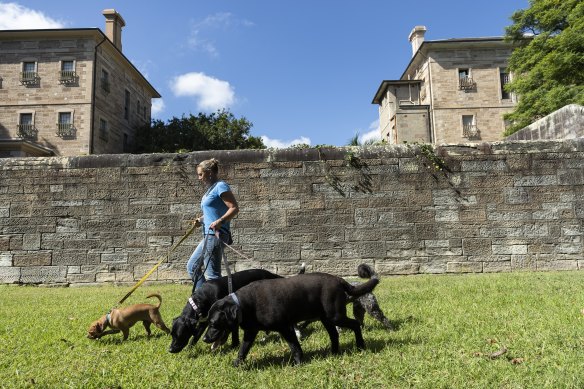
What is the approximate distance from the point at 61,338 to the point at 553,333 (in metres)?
4.53

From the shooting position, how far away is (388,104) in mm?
34031

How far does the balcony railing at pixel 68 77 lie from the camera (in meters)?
29.8

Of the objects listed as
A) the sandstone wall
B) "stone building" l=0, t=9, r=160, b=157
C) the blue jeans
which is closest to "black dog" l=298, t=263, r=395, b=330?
the blue jeans

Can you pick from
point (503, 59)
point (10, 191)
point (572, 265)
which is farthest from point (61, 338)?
point (503, 59)

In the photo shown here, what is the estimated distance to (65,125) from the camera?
97.0 feet

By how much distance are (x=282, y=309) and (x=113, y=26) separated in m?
35.5

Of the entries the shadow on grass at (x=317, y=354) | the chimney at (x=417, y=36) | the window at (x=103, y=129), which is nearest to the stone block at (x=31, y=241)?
the shadow on grass at (x=317, y=354)

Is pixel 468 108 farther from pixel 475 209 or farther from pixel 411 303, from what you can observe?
pixel 411 303

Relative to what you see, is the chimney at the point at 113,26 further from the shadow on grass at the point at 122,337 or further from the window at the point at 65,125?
the shadow on grass at the point at 122,337

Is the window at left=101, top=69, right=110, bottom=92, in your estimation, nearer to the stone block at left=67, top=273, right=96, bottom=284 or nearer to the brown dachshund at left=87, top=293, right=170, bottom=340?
the stone block at left=67, top=273, right=96, bottom=284

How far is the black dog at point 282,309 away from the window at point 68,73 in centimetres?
3133

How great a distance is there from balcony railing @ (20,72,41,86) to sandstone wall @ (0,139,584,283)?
2596cm

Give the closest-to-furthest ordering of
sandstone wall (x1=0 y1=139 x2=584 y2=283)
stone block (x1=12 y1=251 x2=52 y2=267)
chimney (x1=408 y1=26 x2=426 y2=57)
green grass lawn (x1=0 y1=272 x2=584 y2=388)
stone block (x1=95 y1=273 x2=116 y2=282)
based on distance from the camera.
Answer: green grass lawn (x1=0 y1=272 x2=584 y2=388), sandstone wall (x1=0 y1=139 x2=584 y2=283), stone block (x1=95 y1=273 x2=116 y2=282), stone block (x1=12 y1=251 x2=52 y2=267), chimney (x1=408 y1=26 x2=426 y2=57)

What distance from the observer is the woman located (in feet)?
15.2
